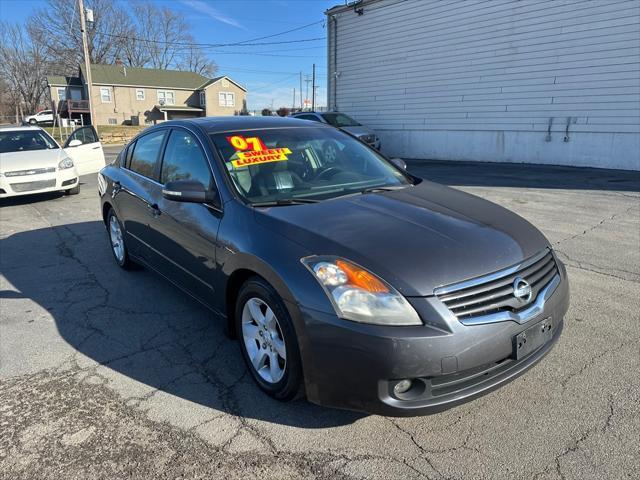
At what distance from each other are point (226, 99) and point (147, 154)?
52.6 metres

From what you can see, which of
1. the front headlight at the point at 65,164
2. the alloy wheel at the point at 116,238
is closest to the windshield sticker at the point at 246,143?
the alloy wheel at the point at 116,238

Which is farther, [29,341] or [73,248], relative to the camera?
[73,248]

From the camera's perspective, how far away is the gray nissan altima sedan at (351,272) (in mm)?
2184

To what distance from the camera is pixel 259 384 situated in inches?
112

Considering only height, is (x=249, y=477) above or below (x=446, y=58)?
below

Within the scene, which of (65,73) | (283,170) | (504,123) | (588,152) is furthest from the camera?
(65,73)

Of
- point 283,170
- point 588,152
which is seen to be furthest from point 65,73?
point 283,170

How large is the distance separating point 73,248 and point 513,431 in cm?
569

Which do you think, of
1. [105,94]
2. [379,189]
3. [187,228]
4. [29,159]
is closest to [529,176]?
[379,189]

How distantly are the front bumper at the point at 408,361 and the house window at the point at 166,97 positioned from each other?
2179 inches

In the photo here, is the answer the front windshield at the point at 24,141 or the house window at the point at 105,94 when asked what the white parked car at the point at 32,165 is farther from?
the house window at the point at 105,94

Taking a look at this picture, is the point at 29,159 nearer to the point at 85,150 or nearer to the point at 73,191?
the point at 73,191

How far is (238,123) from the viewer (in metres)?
3.85

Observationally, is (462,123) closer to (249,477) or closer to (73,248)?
(73,248)
